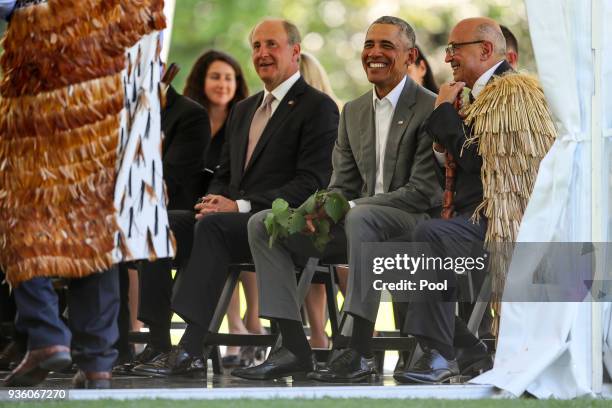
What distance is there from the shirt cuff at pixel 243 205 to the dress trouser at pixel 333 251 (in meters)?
0.45

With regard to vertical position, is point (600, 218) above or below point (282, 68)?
below

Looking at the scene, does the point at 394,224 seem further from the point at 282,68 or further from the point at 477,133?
the point at 282,68

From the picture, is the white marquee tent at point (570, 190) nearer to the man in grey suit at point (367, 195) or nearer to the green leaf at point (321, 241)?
the man in grey suit at point (367, 195)

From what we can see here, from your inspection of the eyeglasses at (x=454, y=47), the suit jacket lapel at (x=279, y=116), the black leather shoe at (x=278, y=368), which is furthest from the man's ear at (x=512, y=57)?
the black leather shoe at (x=278, y=368)

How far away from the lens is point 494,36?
7.40 m

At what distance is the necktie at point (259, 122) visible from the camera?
8.20 m

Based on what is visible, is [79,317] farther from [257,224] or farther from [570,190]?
[570,190]

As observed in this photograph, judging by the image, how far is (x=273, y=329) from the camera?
8.48m

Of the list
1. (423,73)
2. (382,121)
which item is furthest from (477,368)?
(423,73)

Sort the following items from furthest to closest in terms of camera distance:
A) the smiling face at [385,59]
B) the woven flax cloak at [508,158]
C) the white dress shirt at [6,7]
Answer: the smiling face at [385,59] < the woven flax cloak at [508,158] < the white dress shirt at [6,7]

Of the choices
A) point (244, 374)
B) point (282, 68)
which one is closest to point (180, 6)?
point (282, 68)

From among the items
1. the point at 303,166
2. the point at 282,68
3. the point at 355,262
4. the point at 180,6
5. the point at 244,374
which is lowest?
the point at 244,374

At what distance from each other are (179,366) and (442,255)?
4.74ft

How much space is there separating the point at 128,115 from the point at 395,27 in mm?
2227
